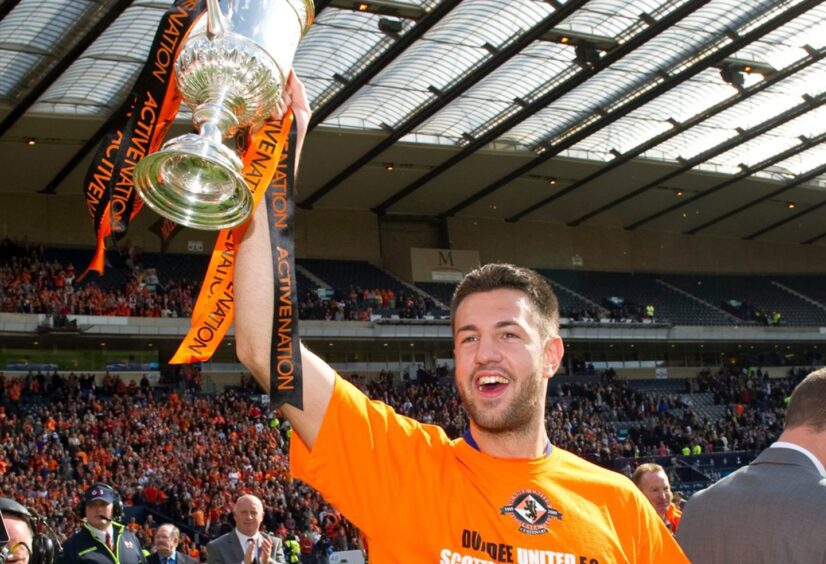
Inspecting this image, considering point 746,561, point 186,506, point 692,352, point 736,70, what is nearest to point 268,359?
point 746,561

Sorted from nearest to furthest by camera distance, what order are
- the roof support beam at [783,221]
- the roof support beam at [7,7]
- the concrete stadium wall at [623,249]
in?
the roof support beam at [7,7] < the concrete stadium wall at [623,249] < the roof support beam at [783,221]

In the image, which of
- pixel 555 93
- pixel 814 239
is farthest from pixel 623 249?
pixel 555 93

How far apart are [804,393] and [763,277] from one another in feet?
156

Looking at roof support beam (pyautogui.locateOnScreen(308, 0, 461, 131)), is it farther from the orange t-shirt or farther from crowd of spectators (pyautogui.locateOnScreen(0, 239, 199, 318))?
the orange t-shirt

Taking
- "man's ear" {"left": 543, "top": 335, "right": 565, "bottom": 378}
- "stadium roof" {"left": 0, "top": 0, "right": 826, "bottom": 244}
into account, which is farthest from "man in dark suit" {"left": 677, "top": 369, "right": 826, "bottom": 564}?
"stadium roof" {"left": 0, "top": 0, "right": 826, "bottom": 244}

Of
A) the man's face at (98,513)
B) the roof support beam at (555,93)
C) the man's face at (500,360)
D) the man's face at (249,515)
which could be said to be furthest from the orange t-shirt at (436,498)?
the roof support beam at (555,93)

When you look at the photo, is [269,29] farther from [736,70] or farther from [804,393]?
[736,70]

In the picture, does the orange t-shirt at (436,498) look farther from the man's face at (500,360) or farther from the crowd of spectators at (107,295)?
the crowd of spectators at (107,295)

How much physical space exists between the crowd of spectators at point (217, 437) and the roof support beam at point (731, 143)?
6.57 m

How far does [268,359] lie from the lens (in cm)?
241

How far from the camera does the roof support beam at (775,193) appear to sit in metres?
37.9

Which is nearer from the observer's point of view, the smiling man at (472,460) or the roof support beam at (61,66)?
the smiling man at (472,460)

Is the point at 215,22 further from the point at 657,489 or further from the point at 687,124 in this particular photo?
the point at 687,124

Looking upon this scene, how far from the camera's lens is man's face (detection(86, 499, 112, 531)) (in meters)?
6.85
